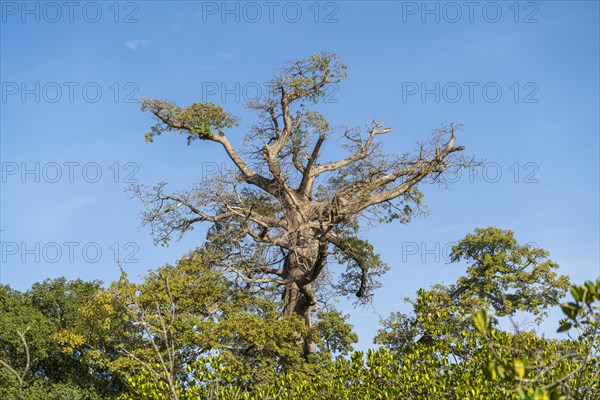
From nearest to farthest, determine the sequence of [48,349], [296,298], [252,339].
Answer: [252,339] < [296,298] < [48,349]

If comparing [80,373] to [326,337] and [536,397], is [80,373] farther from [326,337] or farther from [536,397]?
[536,397]

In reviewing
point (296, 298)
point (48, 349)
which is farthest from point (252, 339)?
point (48, 349)

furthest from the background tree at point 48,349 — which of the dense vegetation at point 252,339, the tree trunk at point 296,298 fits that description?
the tree trunk at point 296,298

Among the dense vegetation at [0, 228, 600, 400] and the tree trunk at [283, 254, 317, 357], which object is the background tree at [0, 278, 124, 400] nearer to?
the dense vegetation at [0, 228, 600, 400]

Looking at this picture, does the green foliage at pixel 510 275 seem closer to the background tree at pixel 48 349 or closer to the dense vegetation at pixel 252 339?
the dense vegetation at pixel 252 339

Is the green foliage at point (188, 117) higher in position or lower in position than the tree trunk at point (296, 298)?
higher

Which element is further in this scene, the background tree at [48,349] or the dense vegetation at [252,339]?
the background tree at [48,349]

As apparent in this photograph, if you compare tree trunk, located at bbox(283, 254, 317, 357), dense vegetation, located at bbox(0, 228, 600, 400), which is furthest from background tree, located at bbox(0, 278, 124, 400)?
tree trunk, located at bbox(283, 254, 317, 357)

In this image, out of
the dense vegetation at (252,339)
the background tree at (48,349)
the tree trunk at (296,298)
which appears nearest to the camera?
Result: the dense vegetation at (252,339)

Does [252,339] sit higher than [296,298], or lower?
lower

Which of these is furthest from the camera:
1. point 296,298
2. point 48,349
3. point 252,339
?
point 48,349

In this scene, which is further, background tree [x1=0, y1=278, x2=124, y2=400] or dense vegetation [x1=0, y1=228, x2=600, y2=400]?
background tree [x1=0, y1=278, x2=124, y2=400]

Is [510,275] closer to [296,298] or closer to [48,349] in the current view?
[296,298]

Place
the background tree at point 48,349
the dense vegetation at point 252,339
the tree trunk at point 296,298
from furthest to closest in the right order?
the background tree at point 48,349, the tree trunk at point 296,298, the dense vegetation at point 252,339
